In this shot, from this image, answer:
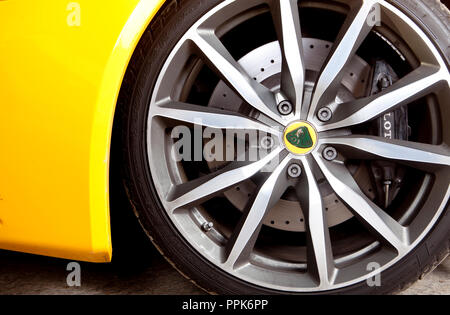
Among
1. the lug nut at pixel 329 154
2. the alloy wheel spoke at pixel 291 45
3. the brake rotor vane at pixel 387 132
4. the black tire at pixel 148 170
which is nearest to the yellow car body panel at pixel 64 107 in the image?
the black tire at pixel 148 170

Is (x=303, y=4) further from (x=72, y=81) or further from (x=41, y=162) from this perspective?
(x=41, y=162)

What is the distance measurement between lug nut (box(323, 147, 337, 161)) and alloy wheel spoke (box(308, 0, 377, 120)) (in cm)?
12

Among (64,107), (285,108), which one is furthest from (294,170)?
(64,107)

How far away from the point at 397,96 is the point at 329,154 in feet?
0.81

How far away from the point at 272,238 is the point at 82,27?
91cm

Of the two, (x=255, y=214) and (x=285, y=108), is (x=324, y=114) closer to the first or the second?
(x=285, y=108)

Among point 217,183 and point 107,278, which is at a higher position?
point 217,183

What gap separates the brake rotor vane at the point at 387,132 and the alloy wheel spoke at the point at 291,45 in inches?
11.5

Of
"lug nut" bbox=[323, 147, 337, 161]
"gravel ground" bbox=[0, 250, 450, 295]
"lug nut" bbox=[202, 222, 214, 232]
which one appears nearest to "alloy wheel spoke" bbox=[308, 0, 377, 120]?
"lug nut" bbox=[323, 147, 337, 161]

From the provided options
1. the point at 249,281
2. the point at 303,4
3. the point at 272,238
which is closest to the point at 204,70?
the point at 303,4

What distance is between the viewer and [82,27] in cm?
126

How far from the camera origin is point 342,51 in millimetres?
1367

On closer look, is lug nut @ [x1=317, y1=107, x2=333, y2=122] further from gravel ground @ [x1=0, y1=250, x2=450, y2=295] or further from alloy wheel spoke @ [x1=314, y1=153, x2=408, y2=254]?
gravel ground @ [x1=0, y1=250, x2=450, y2=295]

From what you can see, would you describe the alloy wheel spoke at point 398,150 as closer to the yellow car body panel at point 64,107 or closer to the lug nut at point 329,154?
the lug nut at point 329,154
